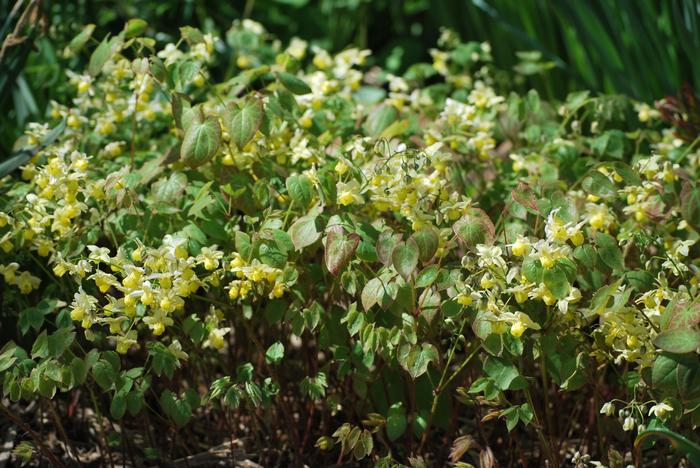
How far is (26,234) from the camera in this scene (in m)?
1.91

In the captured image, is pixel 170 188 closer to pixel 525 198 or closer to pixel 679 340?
pixel 525 198

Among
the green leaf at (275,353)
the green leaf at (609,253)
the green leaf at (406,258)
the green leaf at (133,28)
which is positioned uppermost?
the green leaf at (133,28)

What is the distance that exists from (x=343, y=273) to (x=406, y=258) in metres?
0.17

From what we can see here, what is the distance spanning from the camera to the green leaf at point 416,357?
1.73 metres

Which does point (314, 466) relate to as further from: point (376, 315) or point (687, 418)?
point (687, 418)

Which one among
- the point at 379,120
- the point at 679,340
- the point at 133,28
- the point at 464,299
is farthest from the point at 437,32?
the point at 679,340

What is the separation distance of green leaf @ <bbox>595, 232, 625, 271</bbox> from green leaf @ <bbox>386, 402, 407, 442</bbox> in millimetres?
490

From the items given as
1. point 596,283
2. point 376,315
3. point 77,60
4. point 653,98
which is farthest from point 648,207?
point 77,60

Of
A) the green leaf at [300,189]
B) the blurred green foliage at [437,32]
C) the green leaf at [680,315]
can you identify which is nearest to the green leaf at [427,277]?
the green leaf at [300,189]

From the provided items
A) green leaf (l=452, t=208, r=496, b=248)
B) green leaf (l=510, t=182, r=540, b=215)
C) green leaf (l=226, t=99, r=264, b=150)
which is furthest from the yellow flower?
green leaf (l=226, t=99, r=264, b=150)

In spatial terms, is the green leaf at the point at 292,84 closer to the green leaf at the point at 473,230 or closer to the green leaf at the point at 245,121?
the green leaf at the point at 245,121

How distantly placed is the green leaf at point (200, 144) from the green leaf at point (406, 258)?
0.42m

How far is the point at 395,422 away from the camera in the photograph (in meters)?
1.85

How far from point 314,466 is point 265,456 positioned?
0.37ft
